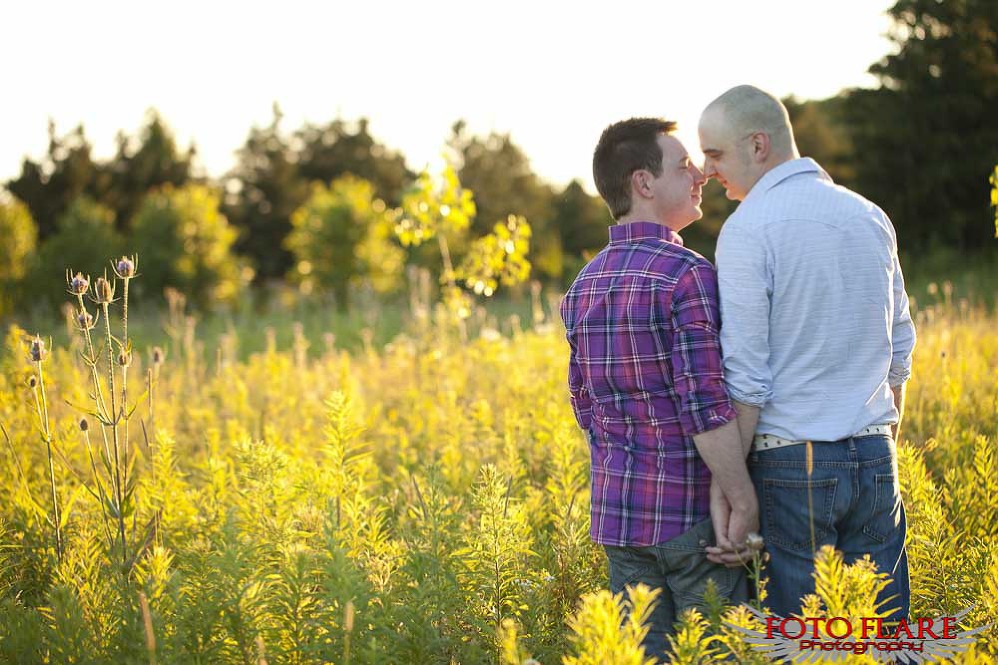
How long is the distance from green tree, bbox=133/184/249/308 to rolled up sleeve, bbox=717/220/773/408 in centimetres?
2216

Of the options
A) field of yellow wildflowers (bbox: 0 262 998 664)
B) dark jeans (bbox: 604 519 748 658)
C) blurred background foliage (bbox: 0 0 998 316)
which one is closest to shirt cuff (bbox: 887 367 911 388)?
field of yellow wildflowers (bbox: 0 262 998 664)

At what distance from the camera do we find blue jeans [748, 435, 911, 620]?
2.32 meters

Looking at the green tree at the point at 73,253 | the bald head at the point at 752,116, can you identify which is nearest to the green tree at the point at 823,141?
the green tree at the point at 73,253

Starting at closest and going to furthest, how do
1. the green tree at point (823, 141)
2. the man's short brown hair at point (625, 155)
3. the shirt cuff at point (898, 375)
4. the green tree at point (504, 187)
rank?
the man's short brown hair at point (625, 155)
the shirt cuff at point (898, 375)
the green tree at point (823, 141)
the green tree at point (504, 187)

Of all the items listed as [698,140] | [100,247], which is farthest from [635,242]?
[100,247]

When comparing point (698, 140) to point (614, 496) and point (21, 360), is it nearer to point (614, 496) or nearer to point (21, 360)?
point (614, 496)

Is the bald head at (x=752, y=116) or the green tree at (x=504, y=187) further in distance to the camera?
the green tree at (x=504, y=187)

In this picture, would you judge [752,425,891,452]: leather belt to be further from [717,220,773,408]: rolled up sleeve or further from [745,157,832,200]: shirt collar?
[745,157,832,200]: shirt collar

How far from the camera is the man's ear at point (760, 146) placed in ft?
8.07

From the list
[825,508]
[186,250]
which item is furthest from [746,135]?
[186,250]

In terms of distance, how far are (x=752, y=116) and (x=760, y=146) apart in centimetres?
10

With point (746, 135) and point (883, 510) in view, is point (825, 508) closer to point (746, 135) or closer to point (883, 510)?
point (883, 510)

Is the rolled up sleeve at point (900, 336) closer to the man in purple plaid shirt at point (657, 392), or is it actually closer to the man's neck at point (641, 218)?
the man in purple plaid shirt at point (657, 392)

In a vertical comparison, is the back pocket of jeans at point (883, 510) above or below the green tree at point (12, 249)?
below
